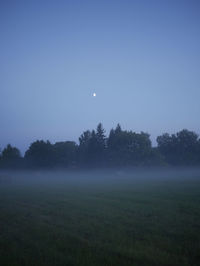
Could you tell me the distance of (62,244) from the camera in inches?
316

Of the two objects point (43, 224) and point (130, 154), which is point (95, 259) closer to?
point (43, 224)

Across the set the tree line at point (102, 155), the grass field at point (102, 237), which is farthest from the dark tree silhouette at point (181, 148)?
the grass field at point (102, 237)

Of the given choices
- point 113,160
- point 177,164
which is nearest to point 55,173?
point 113,160

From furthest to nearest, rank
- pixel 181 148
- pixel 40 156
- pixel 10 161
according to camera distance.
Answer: pixel 181 148 < pixel 10 161 < pixel 40 156

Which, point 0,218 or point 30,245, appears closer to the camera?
point 30,245

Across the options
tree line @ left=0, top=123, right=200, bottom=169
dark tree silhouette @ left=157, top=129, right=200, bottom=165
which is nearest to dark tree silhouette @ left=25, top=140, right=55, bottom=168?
tree line @ left=0, top=123, right=200, bottom=169

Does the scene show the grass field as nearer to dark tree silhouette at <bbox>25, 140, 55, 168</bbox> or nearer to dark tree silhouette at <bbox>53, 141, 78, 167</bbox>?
dark tree silhouette at <bbox>25, 140, 55, 168</bbox>

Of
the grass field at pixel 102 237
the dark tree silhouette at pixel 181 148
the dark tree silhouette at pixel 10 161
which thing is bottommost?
the grass field at pixel 102 237

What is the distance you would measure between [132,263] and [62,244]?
9.58ft

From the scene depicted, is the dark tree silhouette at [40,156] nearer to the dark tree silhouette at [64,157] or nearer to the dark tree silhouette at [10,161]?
the dark tree silhouette at [64,157]

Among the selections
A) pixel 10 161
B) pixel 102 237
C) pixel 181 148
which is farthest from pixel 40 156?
pixel 102 237

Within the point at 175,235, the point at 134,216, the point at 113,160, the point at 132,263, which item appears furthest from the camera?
the point at 113,160

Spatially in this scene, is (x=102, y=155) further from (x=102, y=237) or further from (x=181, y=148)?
(x=102, y=237)

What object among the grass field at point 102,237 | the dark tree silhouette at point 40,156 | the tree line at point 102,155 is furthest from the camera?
the dark tree silhouette at point 40,156
